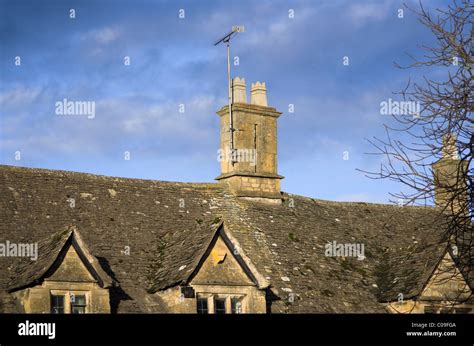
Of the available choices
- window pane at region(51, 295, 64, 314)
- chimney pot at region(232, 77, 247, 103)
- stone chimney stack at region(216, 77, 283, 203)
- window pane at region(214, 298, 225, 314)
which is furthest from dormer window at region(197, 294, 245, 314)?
chimney pot at region(232, 77, 247, 103)

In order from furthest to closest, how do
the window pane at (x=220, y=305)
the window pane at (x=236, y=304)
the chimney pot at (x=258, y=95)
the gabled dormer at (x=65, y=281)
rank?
the chimney pot at (x=258, y=95), the window pane at (x=236, y=304), the window pane at (x=220, y=305), the gabled dormer at (x=65, y=281)

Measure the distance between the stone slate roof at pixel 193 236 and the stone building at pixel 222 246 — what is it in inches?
1.6

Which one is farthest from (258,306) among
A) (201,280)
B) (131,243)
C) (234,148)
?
(234,148)

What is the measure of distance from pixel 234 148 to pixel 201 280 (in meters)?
7.48

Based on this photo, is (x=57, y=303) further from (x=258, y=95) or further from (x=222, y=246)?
(x=258, y=95)

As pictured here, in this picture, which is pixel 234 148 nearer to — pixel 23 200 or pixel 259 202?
pixel 259 202

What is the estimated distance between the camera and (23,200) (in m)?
22.6

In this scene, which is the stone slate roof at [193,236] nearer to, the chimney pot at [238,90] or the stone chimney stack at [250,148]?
the stone chimney stack at [250,148]

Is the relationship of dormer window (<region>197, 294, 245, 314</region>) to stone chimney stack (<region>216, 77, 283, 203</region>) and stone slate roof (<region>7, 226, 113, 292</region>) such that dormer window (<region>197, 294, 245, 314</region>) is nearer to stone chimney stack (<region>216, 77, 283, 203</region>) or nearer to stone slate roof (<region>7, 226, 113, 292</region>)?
stone slate roof (<region>7, 226, 113, 292</region>)

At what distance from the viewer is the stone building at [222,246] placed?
789 inches

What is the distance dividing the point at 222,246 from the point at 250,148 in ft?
23.3

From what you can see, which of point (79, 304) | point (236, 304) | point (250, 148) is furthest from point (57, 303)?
point (250, 148)

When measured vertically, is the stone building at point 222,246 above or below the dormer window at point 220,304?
above

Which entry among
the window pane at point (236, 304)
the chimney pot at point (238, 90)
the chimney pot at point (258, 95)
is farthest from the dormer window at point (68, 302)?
the chimney pot at point (258, 95)
